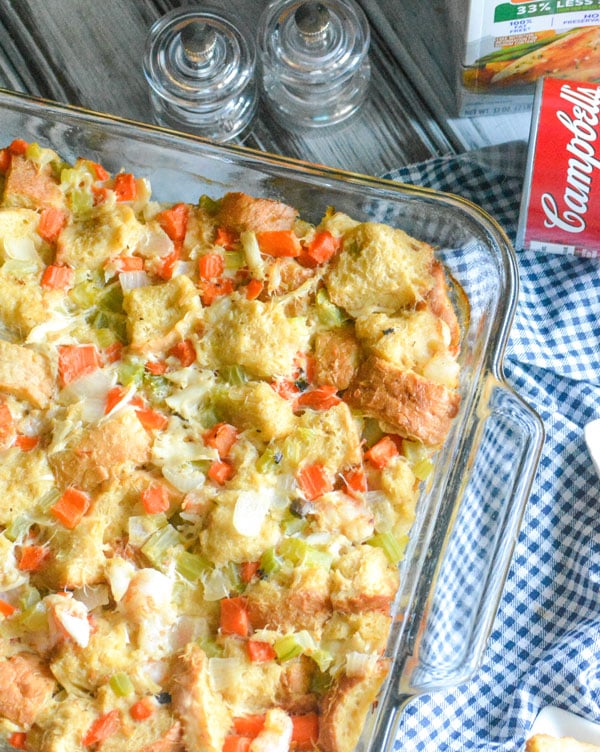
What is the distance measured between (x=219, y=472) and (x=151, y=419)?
220mm

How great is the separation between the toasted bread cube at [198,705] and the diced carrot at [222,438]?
18.6 inches

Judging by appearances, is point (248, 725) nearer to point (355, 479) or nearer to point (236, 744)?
point (236, 744)

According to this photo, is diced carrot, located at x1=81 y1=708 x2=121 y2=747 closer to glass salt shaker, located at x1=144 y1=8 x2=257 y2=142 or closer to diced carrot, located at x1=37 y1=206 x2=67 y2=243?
diced carrot, located at x1=37 y1=206 x2=67 y2=243

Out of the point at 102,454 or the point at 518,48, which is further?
the point at 518,48

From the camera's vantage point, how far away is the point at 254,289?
9.23 feet

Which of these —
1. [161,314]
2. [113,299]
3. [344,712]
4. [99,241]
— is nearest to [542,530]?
[344,712]

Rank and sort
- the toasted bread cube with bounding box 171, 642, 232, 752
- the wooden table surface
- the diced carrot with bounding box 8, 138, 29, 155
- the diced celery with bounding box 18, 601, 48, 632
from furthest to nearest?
1. the wooden table surface
2. the diced carrot with bounding box 8, 138, 29, 155
3. the diced celery with bounding box 18, 601, 48, 632
4. the toasted bread cube with bounding box 171, 642, 232, 752

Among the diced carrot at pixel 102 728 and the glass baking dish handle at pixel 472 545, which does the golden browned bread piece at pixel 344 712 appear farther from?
the diced carrot at pixel 102 728

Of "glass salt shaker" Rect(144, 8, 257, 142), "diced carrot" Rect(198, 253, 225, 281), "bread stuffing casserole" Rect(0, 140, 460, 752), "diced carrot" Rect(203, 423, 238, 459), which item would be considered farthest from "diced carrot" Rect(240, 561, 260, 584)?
"glass salt shaker" Rect(144, 8, 257, 142)

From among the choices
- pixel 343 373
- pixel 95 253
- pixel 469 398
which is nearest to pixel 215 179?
pixel 95 253

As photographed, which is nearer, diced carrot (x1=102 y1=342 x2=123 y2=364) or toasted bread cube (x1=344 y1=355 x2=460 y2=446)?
toasted bread cube (x1=344 y1=355 x2=460 y2=446)

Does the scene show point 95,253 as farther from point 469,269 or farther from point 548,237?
point 548,237

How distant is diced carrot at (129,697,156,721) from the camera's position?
2.53 metres

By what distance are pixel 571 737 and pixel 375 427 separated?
43.4 inches
